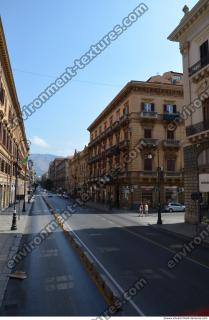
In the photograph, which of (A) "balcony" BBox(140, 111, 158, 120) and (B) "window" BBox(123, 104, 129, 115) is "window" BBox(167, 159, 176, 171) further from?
(B) "window" BBox(123, 104, 129, 115)

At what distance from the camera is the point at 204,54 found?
23594 millimetres

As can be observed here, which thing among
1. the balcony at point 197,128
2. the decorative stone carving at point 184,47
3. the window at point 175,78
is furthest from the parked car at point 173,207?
the decorative stone carving at point 184,47

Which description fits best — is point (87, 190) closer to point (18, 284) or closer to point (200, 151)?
point (200, 151)

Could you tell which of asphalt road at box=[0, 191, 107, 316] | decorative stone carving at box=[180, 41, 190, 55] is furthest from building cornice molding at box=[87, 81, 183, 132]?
asphalt road at box=[0, 191, 107, 316]

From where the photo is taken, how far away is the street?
7.51 m

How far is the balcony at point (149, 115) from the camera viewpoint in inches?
1673

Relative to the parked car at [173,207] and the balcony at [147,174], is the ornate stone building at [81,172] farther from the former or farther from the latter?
the parked car at [173,207]

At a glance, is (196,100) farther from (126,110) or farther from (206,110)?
(126,110)

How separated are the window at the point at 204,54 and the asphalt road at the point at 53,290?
1756 cm

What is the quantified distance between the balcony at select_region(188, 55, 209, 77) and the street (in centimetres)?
1403

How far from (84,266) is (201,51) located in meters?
19.7

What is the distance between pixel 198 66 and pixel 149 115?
62.6 feet

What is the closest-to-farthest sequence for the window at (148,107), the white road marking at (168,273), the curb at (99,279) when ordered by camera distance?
the curb at (99,279), the white road marking at (168,273), the window at (148,107)

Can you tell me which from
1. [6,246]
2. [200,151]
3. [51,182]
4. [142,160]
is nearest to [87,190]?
[142,160]
